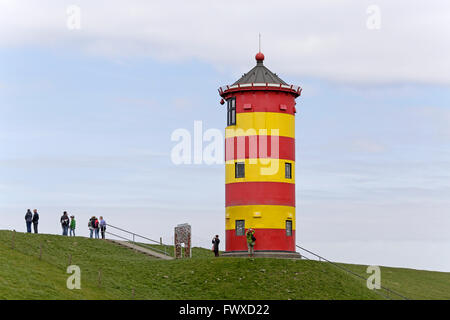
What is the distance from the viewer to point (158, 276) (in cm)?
4950

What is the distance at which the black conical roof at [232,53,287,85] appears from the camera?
55281 millimetres

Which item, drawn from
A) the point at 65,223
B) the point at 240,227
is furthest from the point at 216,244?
the point at 65,223

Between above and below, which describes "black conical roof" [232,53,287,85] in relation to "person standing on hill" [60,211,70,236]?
above

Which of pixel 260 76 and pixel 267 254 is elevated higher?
pixel 260 76

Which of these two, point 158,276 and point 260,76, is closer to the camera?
point 158,276

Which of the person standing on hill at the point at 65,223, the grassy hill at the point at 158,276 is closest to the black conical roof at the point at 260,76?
the grassy hill at the point at 158,276

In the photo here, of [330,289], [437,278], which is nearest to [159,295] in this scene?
[330,289]

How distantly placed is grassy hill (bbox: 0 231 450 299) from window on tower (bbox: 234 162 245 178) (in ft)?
20.0

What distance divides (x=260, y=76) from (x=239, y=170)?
659cm
